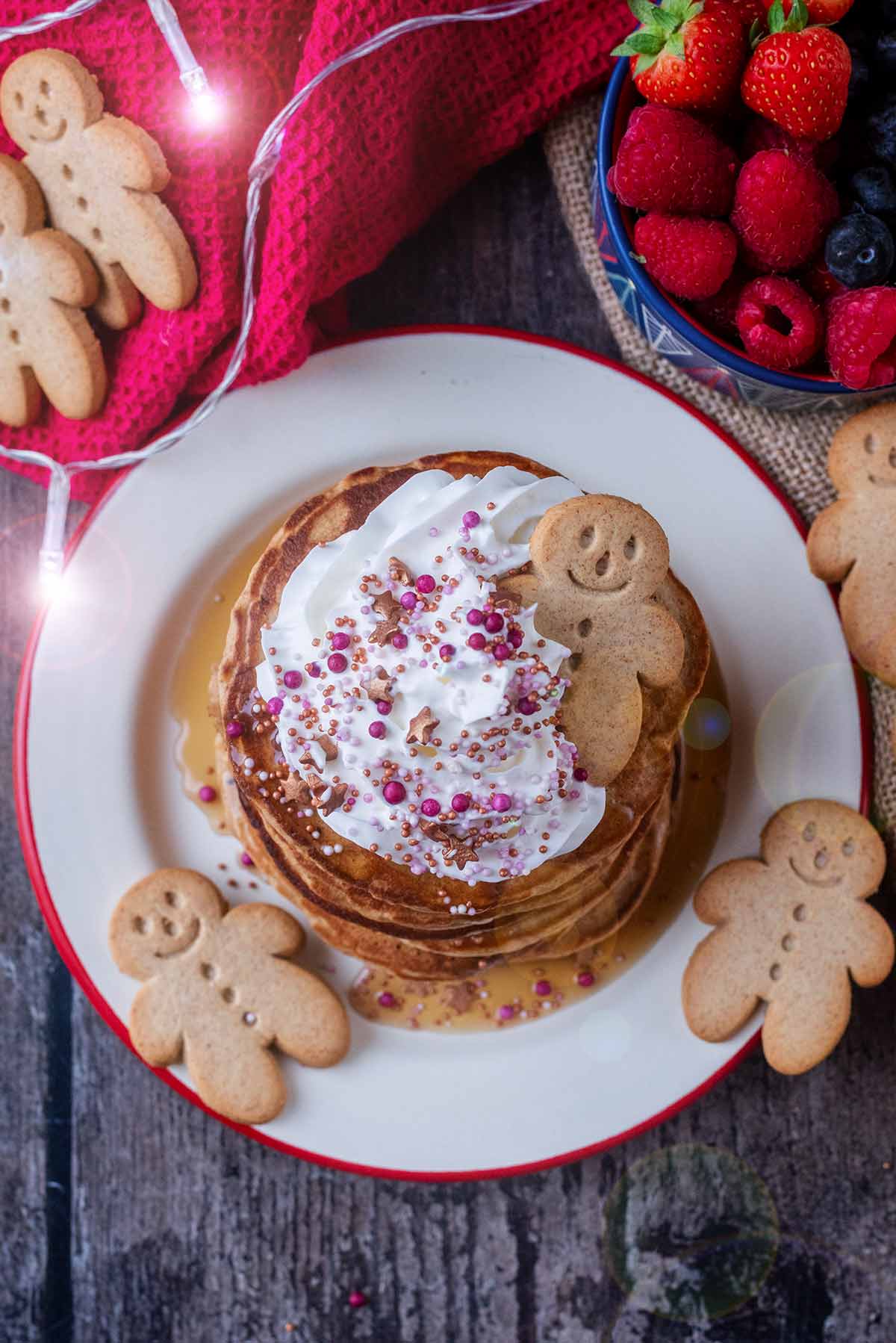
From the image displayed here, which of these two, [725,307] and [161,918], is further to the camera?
[161,918]

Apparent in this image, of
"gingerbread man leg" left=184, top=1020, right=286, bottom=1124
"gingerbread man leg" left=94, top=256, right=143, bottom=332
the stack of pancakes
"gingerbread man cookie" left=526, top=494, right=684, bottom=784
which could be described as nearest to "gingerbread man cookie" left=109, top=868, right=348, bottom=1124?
"gingerbread man leg" left=184, top=1020, right=286, bottom=1124

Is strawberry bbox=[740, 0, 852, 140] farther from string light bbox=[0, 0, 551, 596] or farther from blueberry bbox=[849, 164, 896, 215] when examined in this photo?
string light bbox=[0, 0, 551, 596]

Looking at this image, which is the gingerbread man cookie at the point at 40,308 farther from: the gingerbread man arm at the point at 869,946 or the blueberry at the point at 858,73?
the gingerbread man arm at the point at 869,946

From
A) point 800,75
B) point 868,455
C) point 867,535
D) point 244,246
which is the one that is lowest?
point 867,535

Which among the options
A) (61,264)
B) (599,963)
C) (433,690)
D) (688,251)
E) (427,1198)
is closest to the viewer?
(433,690)

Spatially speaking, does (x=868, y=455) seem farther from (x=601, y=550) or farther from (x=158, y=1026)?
(x=158, y=1026)

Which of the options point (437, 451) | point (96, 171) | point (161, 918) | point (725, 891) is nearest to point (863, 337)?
point (437, 451)

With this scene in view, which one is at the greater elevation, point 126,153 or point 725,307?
point 126,153

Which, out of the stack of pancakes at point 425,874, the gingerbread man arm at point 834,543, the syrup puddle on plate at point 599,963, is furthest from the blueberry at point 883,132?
the syrup puddle on plate at point 599,963
